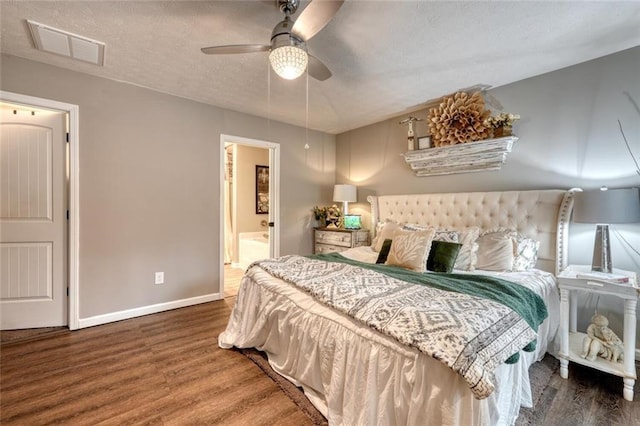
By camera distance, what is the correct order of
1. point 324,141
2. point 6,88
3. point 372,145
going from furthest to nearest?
point 324,141, point 372,145, point 6,88

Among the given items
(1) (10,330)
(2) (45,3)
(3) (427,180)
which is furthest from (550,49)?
(1) (10,330)

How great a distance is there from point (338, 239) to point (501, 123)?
240 cm

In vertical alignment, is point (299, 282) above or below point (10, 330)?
above

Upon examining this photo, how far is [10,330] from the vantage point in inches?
105

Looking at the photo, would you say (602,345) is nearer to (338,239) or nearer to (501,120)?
(501,120)

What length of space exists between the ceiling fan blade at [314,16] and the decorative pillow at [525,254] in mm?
2405

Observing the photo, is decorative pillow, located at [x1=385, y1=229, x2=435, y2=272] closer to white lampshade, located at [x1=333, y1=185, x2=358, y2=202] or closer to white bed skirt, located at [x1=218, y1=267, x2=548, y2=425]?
white bed skirt, located at [x1=218, y1=267, x2=548, y2=425]

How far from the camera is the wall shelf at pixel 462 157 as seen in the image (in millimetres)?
2822

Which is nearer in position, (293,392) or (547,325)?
(293,392)

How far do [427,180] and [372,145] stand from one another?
1066 millimetres

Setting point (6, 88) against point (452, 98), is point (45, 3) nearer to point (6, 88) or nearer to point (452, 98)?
point (6, 88)

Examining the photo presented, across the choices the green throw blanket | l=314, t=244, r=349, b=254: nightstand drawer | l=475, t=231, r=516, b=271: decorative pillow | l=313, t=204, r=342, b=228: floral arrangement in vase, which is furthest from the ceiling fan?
l=313, t=204, r=342, b=228: floral arrangement in vase

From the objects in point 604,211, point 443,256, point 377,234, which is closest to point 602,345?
point 604,211

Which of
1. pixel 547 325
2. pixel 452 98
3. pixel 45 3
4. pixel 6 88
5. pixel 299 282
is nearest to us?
pixel 45 3
